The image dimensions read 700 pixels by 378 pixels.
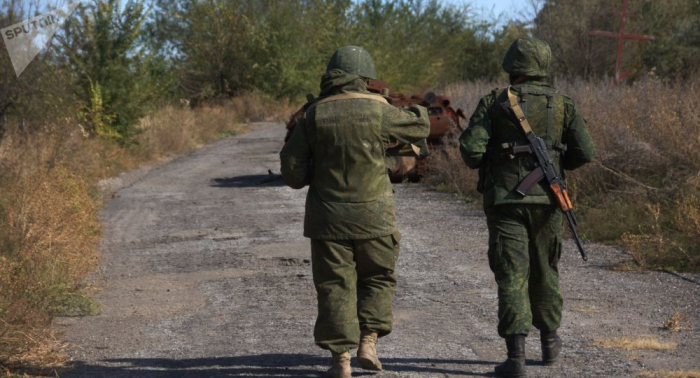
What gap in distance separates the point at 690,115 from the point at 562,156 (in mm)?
6571

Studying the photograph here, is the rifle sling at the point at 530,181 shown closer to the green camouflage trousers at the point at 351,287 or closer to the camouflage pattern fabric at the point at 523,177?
the camouflage pattern fabric at the point at 523,177

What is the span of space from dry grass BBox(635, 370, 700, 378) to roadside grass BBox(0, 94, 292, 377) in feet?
11.2

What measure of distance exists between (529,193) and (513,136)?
0.33m

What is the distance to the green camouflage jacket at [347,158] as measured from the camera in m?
5.32

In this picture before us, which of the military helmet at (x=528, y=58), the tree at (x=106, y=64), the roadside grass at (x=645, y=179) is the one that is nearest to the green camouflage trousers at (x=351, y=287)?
the military helmet at (x=528, y=58)

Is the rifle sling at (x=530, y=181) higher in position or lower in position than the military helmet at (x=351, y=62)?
lower

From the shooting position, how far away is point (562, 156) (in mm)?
5750

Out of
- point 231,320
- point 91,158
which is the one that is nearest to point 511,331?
point 231,320

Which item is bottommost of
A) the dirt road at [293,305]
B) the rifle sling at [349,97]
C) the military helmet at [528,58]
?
the dirt road at [293,305]

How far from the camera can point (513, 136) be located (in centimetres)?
551

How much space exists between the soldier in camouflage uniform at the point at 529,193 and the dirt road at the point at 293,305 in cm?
41

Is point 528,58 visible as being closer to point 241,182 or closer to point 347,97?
point 347,97

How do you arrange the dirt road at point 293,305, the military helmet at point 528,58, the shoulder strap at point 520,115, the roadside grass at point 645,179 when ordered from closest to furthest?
the shoulder strap at point 520,115, the military helmet at point 528,58, the dirt road at point 293,305, the roadside grass at point 645,179

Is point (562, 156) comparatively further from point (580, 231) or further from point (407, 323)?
point (580, 231)
